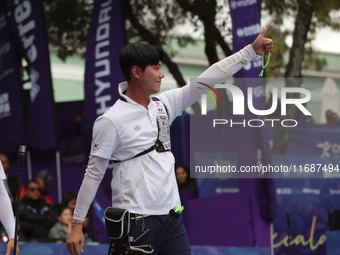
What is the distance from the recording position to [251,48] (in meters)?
5.35

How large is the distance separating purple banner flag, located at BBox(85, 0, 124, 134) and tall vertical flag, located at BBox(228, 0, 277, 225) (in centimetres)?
188

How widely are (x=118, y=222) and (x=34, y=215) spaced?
20.0ft

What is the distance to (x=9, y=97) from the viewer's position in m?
13.2

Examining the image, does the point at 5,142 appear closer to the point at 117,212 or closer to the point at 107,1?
the point at 107,1

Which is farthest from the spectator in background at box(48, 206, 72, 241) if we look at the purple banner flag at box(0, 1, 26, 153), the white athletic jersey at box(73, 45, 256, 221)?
the white athletic jersey at box(73, 45, 256, 221)

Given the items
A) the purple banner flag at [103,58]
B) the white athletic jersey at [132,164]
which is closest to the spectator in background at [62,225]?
the purple banner flag at [103,58]

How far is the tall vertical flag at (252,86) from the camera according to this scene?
32.7 ft

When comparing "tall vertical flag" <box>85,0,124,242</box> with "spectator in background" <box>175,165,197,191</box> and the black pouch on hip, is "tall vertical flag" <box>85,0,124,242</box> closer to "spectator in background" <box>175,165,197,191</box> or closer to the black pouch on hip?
"spectator in background" <box>175,165,197,191</box>

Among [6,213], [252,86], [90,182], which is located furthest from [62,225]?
[90,182]

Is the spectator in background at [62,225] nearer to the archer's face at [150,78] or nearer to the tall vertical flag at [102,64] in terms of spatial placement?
the tall vertical flag at [102,64]

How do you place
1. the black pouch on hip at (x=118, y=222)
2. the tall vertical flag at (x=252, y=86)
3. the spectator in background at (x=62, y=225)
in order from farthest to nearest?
1. the spectator in background at (x=62, y=225)
2. the tall vertical flag at (x=252, y=86)
3. the black pouch on hip at (x=118, y=222)

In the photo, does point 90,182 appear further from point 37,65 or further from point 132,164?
point 37,65

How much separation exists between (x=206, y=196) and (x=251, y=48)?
6.10 metres

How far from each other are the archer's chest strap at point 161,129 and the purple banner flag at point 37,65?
25.3 feet
